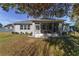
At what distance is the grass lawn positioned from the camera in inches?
91.2

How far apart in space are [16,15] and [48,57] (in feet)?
2.37

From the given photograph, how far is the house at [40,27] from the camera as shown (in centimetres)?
232

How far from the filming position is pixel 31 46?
234 centimetres

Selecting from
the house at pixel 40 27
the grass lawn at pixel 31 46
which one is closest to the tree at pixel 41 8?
the house at pixel 40 27

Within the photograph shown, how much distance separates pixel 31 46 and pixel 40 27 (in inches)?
11.4

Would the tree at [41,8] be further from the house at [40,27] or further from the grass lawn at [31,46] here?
the grass lawn at [31,46]

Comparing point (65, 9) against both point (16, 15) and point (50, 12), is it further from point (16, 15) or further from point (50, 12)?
point (16, 15)

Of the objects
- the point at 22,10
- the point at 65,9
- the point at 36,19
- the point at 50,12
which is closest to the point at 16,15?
the point at 22,10

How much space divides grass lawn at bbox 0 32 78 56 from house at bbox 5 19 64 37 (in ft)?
0.27

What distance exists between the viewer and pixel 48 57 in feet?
7.55

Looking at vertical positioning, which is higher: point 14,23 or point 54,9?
point 54,9

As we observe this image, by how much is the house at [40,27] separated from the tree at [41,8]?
0.32ft

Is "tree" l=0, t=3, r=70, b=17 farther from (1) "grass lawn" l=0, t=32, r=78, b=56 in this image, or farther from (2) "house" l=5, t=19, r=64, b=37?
(1) "grass lawn" l=0, t=32, r=78, b=56

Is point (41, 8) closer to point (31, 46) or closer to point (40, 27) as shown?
point (40, 27)
